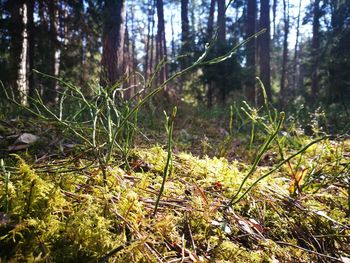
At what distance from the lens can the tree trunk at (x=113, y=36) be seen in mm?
5531

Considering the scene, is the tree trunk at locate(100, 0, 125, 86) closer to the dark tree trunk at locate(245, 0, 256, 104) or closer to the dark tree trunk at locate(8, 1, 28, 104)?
the dark tree trunk at locate(8, 1, 28, 104)

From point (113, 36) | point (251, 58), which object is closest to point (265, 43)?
point (251, 58)

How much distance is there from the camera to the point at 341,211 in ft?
4.33

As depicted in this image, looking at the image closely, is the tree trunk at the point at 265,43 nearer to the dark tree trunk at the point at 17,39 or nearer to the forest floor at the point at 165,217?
the dark tree trunk at the point at 17,39

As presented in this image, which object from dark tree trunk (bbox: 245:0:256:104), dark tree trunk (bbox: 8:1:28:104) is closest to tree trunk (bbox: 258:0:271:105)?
dark tree trunk (bbox: 245:0:256:104)

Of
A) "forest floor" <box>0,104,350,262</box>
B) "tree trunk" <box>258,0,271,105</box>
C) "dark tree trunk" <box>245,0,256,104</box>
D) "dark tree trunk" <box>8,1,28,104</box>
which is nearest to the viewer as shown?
"forest floor" <box>0,104,350,262</box>

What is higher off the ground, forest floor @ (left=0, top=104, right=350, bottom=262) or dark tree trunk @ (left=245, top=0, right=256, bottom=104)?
dark tree trunk @ (left=245, top=0, right=256, bottom=104)

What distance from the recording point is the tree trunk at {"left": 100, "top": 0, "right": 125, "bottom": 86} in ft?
18.1

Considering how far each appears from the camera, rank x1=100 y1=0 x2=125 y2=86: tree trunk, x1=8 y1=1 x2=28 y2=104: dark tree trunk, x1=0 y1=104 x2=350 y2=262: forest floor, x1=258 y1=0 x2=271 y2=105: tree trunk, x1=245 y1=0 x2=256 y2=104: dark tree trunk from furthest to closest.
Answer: x1=258 y1=0 x2=271 y2=105: tree trunk, x1=245 y1=0 x2=256 y2=104: dark tree trunk, x1=100 y1=0 x2=125 y2=86: tree trunk, x1=8 y1=1 x2=28 y2=104: dark tree trunk, x1=0 y1=104 x2=350 y2=262: forest floor

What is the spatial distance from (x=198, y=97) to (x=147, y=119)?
7031 mm

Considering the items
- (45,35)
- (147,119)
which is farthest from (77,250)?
(45,35)

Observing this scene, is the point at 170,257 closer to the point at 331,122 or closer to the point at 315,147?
the point at 315,147

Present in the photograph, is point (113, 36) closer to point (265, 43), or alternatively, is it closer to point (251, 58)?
point (251, 58)

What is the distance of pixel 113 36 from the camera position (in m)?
5.74
